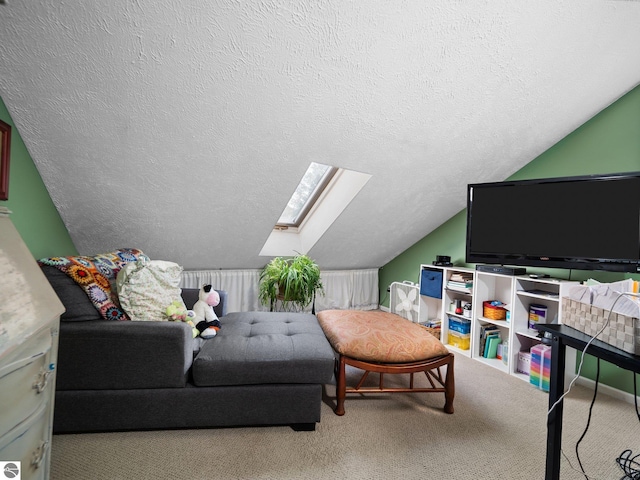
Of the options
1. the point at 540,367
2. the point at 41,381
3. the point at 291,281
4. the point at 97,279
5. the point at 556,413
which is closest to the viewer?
the point at 41,381

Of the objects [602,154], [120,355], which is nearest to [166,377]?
[120,355]

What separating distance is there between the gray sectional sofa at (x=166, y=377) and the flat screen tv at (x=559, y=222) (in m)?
1.17

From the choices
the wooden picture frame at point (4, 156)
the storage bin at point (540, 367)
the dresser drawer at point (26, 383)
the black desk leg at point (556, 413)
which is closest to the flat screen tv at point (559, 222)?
the black desk leg at point (556, 413)

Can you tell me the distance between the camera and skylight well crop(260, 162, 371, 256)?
3193 mm

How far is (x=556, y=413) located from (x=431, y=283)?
2.31m

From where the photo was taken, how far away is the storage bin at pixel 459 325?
10.5 feet

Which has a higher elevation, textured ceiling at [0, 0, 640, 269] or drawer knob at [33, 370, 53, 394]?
→ textured ceiling at [0, 0, 640, 269]

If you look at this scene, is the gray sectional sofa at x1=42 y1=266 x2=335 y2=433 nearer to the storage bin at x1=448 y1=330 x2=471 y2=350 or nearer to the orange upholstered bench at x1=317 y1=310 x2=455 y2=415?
the orange upholstered bench at x1=317 y1=310 x2=455 y2=415

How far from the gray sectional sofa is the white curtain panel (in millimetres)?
1946

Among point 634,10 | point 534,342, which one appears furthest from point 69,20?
point 534,342

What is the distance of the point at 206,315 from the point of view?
7.39 ft

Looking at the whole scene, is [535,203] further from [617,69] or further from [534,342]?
[534,342]

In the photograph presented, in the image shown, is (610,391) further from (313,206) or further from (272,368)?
(313,206)

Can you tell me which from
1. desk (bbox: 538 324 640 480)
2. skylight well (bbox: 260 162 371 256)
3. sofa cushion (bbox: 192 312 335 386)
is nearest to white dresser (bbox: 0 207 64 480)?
sofa cushion (bbox: 192 312 335 386)
